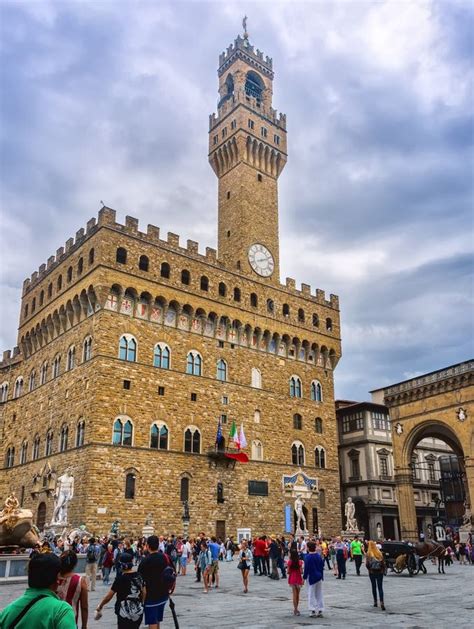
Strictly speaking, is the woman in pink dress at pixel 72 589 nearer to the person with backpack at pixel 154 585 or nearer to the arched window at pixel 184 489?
the person with backpack at pixel 154 585

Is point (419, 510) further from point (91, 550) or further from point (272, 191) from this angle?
point (91, 550)

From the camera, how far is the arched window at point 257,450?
120 feet

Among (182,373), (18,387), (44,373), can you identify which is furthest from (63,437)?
(18,387)

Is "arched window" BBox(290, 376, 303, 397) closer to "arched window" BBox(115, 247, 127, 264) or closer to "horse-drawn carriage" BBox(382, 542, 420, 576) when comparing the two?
"arched window" BBox(115, 247, 127, 264)

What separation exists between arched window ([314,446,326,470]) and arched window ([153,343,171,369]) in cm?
1343

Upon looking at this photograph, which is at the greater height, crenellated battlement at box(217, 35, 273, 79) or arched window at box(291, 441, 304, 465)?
crenellated battlement at box(217, 35, 273, 79)

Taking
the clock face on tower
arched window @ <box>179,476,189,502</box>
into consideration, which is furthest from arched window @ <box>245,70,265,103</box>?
arched window @ <box>179,476,189,502</box>

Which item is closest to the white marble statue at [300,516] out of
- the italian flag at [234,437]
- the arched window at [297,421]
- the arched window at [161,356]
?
the arched window at [297,421]

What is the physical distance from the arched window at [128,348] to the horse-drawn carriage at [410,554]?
1704 cm

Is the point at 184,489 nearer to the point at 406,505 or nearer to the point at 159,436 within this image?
the point at 159,436

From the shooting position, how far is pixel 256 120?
44.9 meters

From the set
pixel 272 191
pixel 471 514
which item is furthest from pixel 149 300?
pixel 471 514

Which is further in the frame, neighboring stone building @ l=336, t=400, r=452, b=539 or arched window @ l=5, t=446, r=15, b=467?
neighboring stone building @ l=336, t=400, r=452, b=539

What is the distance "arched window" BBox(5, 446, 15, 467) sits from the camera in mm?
38125
